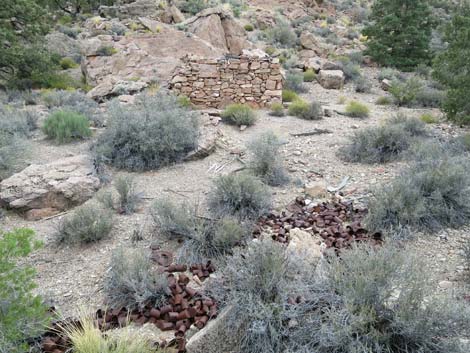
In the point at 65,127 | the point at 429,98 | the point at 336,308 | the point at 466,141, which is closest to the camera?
the point at 336,308

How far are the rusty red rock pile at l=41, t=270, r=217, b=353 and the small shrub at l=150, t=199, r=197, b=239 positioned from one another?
979 millimetres

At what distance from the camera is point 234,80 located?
11.4 metres

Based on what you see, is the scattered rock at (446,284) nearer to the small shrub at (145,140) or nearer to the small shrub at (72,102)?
the small shrub at (145,140)

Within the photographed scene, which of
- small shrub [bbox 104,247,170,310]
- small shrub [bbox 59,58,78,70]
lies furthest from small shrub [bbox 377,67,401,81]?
small shrub [bbox 104,247,170,310]

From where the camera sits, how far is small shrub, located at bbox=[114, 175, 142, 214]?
213 inches

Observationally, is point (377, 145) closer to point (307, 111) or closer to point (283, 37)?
point (307, 111)

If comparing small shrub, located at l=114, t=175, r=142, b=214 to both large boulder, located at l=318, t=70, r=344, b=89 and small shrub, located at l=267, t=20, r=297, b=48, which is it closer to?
large boulder, located at l=318, t=70, r=344, b=89

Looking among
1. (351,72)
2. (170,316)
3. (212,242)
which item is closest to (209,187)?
(212,242)

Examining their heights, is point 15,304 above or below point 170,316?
above

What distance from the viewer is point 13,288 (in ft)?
9.50

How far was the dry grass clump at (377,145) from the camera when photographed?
22.8 ft

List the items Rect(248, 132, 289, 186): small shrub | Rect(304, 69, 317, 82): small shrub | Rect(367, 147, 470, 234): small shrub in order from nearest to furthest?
Rect(367, 147, 470, 234): small shrub
Rect(248, 132, 289, 186): small shrub
Rect(304, 69, 317, 82): small shrub

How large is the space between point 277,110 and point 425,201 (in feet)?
19.9

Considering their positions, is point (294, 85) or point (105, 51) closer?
point (294, 85)
